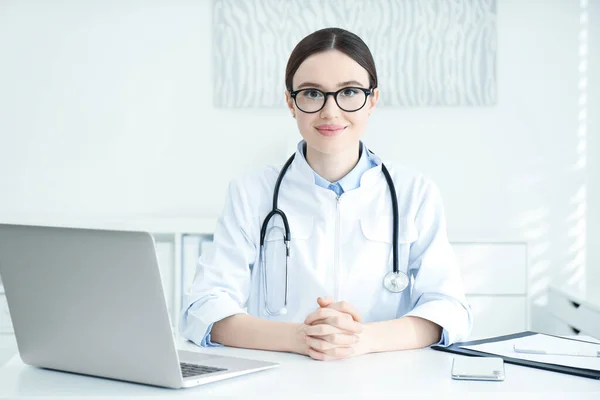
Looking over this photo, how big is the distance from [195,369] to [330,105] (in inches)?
28.6

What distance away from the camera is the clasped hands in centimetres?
139

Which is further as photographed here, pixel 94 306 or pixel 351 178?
→ pixel 351 178

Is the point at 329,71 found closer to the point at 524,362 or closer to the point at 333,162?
the point at 333,162

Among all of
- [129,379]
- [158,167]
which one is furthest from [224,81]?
[129,379]

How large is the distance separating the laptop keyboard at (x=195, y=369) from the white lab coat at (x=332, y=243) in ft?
1.45

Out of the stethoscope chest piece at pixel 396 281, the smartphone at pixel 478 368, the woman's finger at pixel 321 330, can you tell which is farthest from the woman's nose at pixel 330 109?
the smartphone at pixel 478 368

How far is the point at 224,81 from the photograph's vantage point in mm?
3906

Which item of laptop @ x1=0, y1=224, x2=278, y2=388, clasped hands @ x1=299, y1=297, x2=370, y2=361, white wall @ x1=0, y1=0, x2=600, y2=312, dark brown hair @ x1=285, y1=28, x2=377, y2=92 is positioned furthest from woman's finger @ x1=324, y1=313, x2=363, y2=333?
white wall @ x1=0, y1=0, x2=600, y2=312

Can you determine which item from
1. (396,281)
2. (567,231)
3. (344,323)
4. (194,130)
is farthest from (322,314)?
(567,231)

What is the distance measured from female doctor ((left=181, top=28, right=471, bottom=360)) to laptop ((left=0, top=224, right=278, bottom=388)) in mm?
397

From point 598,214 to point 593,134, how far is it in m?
0.44

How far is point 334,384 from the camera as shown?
1209mm

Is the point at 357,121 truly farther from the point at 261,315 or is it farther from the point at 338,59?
the point at 261,315

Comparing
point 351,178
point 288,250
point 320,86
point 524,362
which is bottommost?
point 524,362
